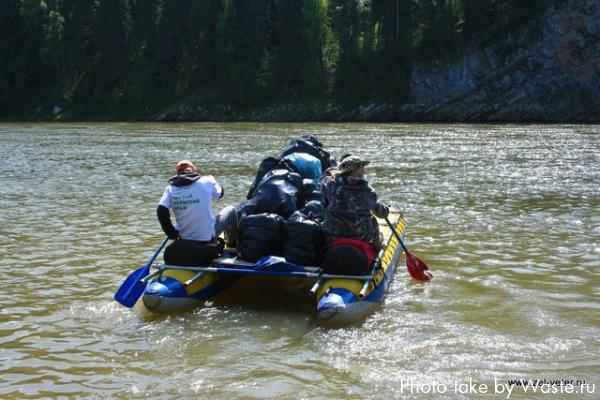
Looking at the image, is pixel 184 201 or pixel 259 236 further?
pixel 259 236

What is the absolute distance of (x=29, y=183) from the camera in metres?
18.3

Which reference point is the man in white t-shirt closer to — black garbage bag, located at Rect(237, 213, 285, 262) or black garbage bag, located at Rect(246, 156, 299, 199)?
black garbage bag, located at Rect(237, 213, 285, 262)

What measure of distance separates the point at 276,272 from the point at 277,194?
1740 mm

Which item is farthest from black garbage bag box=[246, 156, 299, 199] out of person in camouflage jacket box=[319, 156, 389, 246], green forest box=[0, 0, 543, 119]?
green forest box=[0, 0, 543, 119]

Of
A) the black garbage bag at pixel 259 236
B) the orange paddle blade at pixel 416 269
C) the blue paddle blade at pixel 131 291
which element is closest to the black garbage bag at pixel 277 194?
the black garbage bag at pixel 259 236

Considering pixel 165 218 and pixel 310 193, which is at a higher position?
pixel 310 193

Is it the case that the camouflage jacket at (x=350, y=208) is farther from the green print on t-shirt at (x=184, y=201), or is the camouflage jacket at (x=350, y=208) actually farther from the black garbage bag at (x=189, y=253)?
the green print on t-shirt at (x=184, y=201)

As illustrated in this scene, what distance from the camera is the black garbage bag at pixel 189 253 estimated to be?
8047 mm

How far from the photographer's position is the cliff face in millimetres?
52750

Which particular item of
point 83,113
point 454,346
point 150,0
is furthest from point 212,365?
point 150,0

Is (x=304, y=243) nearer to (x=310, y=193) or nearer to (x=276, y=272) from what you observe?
(x=276, y=272)

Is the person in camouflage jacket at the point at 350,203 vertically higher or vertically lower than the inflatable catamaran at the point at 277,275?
higher

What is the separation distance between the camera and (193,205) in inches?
317

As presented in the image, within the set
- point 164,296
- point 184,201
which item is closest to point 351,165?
point 184,201
